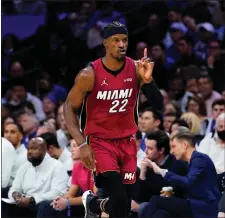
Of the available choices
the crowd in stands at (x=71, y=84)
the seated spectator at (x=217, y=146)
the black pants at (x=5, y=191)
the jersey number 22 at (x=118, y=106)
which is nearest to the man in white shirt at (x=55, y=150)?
the crowd in stands at (x=71, y=84)

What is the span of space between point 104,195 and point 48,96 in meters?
6.08

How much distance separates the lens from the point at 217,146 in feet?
31.3

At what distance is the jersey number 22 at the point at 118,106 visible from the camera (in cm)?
710

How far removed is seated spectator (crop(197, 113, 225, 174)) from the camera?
940 cm

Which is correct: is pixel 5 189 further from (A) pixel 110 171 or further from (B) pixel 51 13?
(B) pixel 51 13

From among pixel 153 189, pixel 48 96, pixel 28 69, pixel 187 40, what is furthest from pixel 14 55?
pixel 153 189

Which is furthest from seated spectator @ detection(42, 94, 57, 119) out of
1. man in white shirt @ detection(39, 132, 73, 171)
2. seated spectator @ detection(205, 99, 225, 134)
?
seated spectator @ detection(205, 99, 225, 134)

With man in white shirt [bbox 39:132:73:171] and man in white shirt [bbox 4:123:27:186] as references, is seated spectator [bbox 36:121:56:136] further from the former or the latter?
man in white shirt [bbox 39:132:73:171]

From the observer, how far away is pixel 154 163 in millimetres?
8586

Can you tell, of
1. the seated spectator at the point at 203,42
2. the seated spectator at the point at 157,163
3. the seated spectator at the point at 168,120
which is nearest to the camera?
the seated spectator at the point at 157,163

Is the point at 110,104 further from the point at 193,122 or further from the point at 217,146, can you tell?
the point at 193,122

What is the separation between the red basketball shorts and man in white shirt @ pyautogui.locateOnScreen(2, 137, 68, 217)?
2.26 metres

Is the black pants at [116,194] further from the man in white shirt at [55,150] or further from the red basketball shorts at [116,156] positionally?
the man in white shirt at [55,150]

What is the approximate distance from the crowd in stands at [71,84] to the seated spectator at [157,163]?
0.01m
